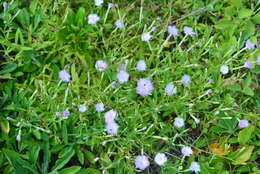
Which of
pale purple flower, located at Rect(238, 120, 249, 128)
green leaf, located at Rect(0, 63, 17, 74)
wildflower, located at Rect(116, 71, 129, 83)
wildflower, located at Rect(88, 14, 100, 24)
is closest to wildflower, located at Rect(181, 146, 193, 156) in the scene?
pale purple flower, located at Rect(238, 120, 249, 128)

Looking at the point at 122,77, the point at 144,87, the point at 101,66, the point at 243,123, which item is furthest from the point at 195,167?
the point at 101,66

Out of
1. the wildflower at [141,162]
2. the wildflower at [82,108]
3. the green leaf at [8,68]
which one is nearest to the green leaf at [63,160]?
the wildflower at [82,108]

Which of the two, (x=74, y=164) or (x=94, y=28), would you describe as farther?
(x=94, y=28)

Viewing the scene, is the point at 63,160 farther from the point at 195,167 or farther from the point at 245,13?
the point at 245,13

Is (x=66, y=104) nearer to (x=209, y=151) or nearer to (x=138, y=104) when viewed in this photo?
(x=138, y=104)

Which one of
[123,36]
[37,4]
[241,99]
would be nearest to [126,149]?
[123,36]

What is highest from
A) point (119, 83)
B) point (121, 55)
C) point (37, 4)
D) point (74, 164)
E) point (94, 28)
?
point (37, 4)

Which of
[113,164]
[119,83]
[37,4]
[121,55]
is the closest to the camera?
[113,164]
